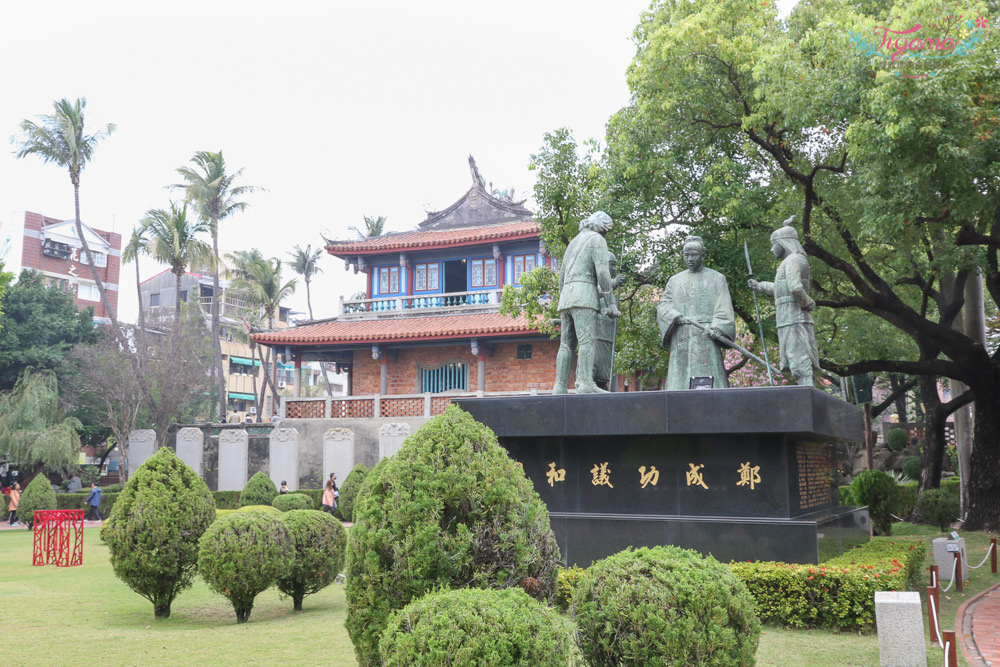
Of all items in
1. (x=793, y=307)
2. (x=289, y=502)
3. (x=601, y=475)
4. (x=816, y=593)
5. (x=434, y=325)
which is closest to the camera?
(x=816, y=593)

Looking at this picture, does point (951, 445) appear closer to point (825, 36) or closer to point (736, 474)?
point (825, 36)

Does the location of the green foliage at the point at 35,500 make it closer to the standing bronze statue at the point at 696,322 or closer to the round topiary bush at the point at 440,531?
the standing bronze statue at the point at 696,322

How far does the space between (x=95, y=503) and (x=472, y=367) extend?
1222 centimetres

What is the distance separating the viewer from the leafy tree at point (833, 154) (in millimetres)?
9344

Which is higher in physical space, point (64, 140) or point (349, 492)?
point (64, 140)

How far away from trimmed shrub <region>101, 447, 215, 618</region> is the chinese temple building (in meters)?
16.2

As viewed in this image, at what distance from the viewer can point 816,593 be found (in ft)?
23.3

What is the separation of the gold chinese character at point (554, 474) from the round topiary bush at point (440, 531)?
4392 millimetres

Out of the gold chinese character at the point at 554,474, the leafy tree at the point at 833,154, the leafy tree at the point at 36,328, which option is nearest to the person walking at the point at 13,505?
the leafy tree at the point at 36,328

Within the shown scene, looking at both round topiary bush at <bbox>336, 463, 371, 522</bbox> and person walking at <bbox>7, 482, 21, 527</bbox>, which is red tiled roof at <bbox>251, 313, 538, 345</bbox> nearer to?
round topiary bush at <bbox>336, 463, 371, 522</bbox>

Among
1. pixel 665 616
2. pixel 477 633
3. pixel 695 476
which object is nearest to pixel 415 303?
pixel 695 476

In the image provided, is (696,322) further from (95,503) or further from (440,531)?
(95,503)

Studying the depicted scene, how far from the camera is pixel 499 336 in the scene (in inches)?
995

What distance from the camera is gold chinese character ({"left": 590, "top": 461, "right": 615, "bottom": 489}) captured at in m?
8.45
